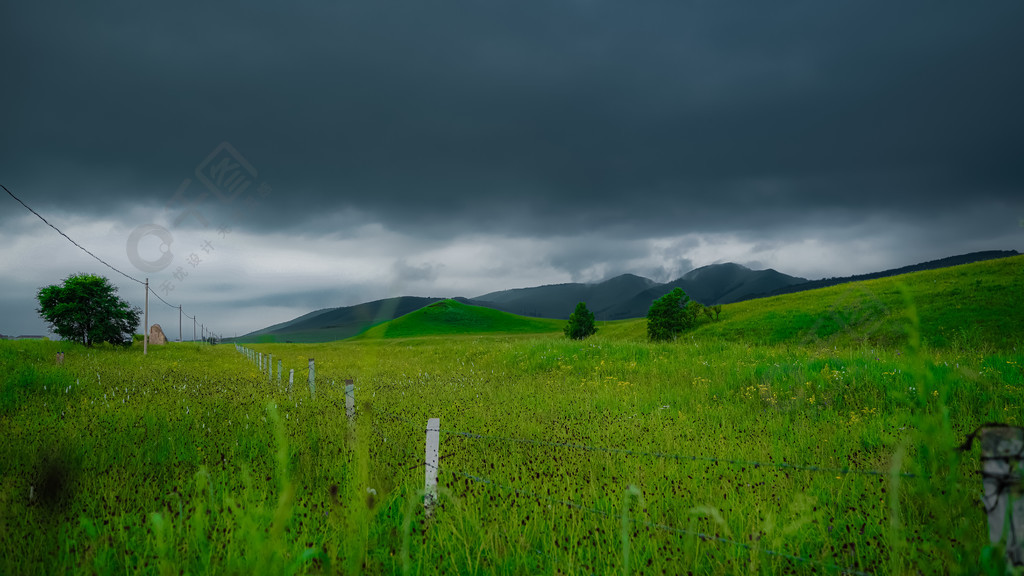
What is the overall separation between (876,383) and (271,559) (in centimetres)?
1085

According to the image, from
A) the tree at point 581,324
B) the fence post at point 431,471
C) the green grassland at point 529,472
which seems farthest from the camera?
the tree at point 581,324

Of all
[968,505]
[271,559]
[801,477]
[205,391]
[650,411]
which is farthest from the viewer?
[205,391]

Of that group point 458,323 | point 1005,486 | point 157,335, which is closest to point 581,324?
point 1005,486

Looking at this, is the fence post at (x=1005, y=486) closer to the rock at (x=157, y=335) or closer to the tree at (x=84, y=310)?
the tree at (x=84, y=310)

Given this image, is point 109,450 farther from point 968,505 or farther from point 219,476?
point 968,505

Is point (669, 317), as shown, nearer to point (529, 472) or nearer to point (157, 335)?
point (529, 472)

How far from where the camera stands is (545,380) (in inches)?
557

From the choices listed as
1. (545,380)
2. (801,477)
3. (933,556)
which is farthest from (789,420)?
(545,380)

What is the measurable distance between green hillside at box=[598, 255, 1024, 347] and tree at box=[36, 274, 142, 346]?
47083 mm

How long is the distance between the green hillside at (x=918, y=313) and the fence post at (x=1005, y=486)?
2257 centimetres

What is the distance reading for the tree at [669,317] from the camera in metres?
Result: 42.9

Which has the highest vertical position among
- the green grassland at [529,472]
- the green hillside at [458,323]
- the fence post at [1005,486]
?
the green hillside at [458,323]

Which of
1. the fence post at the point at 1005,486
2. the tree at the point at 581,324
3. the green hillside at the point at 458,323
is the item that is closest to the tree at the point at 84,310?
the tree at the point at 581,324

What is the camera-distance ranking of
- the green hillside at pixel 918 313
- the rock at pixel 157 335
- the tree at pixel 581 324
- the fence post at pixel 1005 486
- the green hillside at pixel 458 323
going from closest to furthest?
the fence post at pixel 1005 486 < the green hillside at pixel 918 313 < the tree at pixel 581 324 < the rock at pixel 157 335 < the green hillside at pixel 458 323
